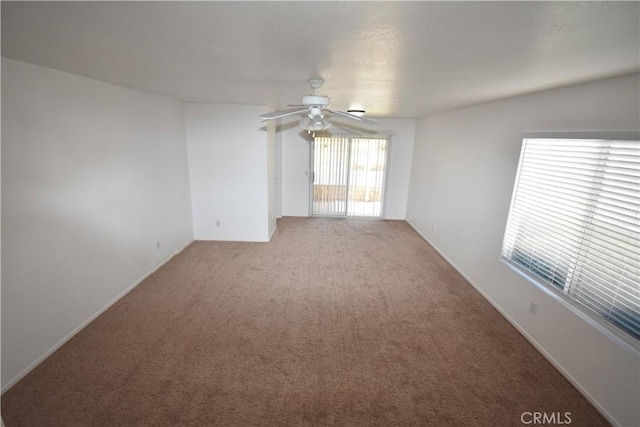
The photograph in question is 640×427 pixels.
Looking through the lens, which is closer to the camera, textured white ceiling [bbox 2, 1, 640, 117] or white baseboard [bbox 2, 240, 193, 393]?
textured white ceiling [bbox 2, 1, 640, 117]

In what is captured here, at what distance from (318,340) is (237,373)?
76 cm

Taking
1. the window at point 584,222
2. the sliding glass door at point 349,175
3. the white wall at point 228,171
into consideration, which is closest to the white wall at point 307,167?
the sliding glass door at point 349,175

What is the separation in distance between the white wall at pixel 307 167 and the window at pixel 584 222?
3.54 meters

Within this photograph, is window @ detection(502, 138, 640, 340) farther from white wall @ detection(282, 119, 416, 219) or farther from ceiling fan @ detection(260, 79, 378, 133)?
white wall @ detection(282, 119, 416, 219)

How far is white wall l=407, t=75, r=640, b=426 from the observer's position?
1.94m

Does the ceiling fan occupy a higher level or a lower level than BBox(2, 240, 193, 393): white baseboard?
higher

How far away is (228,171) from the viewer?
15.5 ft

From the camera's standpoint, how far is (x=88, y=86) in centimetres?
262

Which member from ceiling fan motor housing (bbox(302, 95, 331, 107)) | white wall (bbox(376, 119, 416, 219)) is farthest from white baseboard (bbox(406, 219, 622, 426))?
ceiling fan motor housing (bbox(302, 95, 331, 107))

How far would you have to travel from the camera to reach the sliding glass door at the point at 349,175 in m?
6.29

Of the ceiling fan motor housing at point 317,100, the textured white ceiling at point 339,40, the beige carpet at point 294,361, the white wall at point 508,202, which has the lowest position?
the beige carpet at point 294,361

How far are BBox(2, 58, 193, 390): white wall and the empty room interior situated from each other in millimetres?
17

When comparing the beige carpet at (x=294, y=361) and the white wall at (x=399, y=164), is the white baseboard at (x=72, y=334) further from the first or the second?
the white wall at (x=399, y=164)

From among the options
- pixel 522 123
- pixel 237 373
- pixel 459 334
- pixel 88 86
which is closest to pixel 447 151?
pixel 522 123
